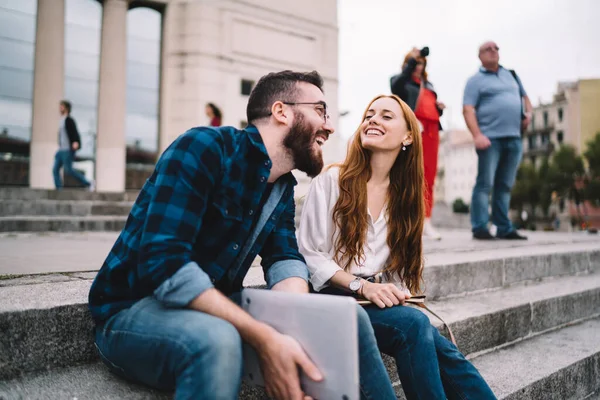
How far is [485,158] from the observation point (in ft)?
18.9

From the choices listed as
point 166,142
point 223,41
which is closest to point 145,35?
point 223,41

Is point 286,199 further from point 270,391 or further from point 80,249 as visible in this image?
point 80,249

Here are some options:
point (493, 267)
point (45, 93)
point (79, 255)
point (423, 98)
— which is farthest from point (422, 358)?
point (45, 93)

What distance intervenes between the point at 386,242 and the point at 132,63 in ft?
46.3

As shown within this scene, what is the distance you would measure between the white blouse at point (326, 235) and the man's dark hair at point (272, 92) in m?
0.68

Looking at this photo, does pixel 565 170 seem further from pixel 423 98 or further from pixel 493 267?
pixel 493 267

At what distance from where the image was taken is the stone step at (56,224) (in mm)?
5922

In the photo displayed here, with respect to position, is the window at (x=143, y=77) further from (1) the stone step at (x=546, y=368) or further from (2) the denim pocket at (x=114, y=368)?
(2) the denim pocket at (x=114, y=368)

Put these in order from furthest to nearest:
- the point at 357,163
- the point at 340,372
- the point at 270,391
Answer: the point at 357,163
the point at 270,391
the point at 340,372

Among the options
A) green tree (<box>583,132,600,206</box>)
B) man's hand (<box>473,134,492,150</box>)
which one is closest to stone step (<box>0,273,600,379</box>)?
man's hand (<box>473,134,492,150</box>)

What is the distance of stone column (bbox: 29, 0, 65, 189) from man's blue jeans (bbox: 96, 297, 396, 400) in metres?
13.1

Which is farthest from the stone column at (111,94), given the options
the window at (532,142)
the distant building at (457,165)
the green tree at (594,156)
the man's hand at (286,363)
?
the distant building at (457,165)

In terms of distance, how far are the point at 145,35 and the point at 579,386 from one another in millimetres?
14982

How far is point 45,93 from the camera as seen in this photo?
1316 centimetres
